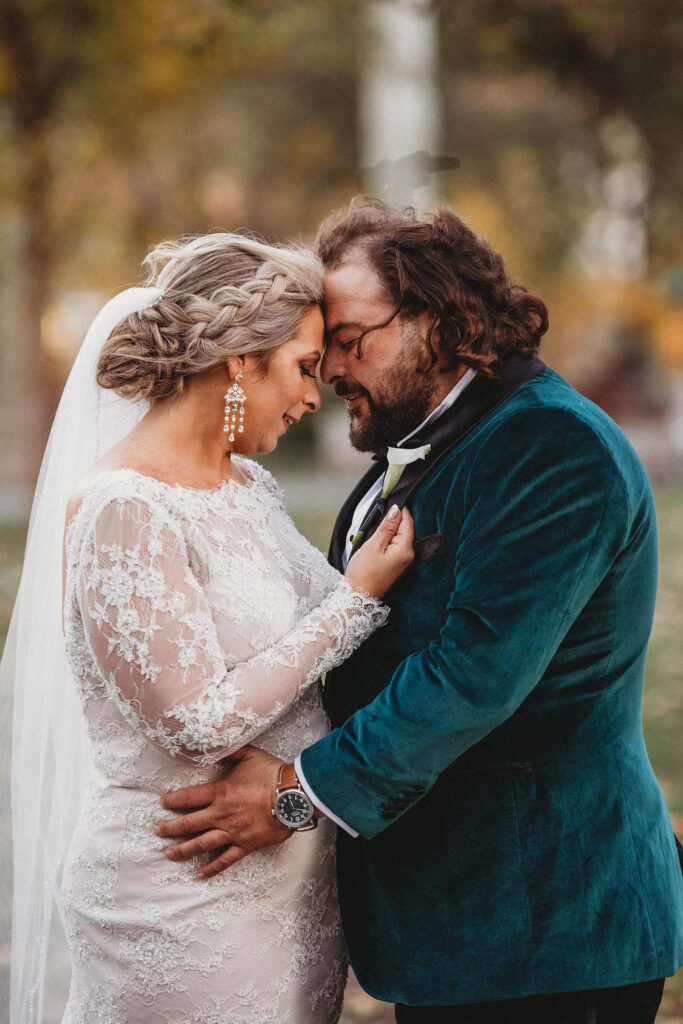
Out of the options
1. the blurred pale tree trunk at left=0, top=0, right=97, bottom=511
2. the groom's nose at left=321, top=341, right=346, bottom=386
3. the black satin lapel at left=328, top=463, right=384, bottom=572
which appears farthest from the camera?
the blurred pale tree trunk at left=0, top=0, right=97, bottom=511

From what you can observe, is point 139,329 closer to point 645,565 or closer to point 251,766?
point 251,766

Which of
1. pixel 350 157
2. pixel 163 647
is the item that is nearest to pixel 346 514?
pixel 163 647

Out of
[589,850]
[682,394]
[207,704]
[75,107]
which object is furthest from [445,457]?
[682,394]

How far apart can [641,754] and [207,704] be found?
1.06 metres

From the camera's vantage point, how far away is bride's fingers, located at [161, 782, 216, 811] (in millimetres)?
2516

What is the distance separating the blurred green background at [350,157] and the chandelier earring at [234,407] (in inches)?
161

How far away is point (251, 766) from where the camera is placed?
253 cm

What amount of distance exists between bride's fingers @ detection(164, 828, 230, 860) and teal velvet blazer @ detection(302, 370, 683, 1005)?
0.96ft

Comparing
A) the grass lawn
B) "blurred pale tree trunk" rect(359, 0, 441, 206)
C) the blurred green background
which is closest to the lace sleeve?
the grass lawn

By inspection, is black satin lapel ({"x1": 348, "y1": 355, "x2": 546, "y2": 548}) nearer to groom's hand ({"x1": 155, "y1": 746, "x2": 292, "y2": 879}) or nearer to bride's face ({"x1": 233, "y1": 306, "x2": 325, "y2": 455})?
bride's face ({"x1": 233, "y1": 306, "x2": 325, "y2": 455})

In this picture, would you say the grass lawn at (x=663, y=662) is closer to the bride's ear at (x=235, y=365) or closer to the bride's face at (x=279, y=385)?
the bride's face at (x=279, y=385)

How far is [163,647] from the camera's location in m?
2.37

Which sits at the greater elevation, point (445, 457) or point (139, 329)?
point (139, 329)

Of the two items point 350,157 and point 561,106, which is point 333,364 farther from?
point 561,106
